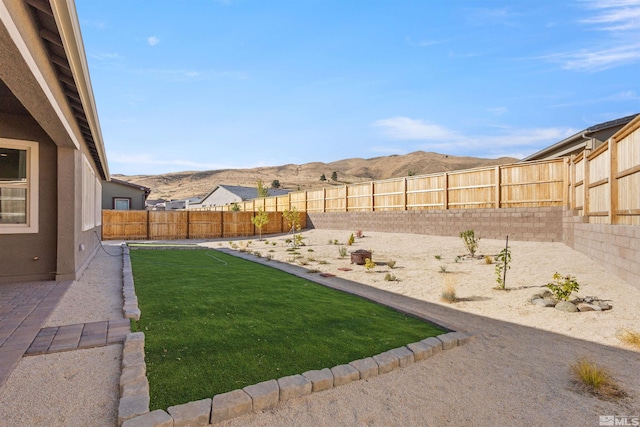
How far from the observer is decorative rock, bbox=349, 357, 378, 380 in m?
3.18

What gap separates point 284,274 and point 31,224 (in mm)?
5431

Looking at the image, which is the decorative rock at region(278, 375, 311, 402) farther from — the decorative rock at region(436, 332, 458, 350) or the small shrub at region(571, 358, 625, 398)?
the small shrub at region(571, 358, 625, 398)

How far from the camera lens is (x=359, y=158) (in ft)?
427

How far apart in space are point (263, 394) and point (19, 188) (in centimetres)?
654

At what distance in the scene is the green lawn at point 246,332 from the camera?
289 cm

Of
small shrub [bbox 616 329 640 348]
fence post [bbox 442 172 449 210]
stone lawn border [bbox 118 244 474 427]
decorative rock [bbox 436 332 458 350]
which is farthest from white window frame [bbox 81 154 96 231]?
fence post [bbox 442 172 449 210]

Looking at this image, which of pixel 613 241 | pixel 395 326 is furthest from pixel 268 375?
pixel 613 241

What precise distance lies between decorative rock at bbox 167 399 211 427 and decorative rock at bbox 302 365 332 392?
884 millimetres

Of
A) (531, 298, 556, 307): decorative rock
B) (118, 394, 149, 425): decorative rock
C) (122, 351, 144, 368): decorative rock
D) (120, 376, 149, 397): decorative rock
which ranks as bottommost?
(531, 298, 556, 307): decorative rock

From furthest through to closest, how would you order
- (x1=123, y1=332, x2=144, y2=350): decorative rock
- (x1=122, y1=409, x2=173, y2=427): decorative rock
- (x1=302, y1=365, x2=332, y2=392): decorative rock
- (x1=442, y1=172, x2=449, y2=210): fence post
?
(x1=442, y1=172, x2=449, y2=210): fence post
(x1=123, y1=332, x2=144, y2=350): decorative rock
(x1=302, y1=365, x2=332, y2=392): decorative rock
(x1=122, y1=409, x2=173, y2=427): decorative rock

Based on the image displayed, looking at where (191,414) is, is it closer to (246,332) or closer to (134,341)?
(134,341)

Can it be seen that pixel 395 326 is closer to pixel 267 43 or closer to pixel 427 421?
pixel 427 421

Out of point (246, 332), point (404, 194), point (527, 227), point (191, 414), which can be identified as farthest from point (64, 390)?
point (404, 194)

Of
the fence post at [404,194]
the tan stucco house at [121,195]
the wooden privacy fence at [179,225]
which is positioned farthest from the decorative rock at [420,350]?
the tan stucco house at [121,195]
